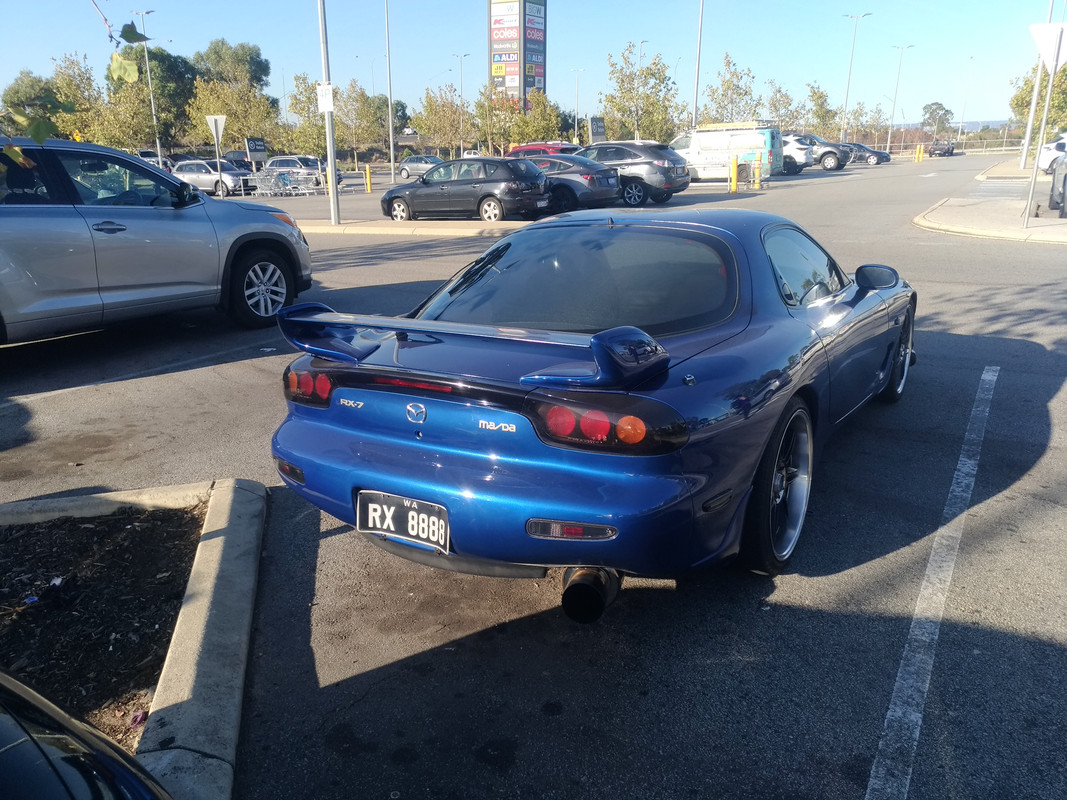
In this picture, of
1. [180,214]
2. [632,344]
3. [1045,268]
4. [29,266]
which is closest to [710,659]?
[632,344]

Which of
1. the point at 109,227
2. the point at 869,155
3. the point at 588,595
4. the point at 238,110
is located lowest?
the point at 588,595

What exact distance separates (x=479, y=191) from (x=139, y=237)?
41.8ft

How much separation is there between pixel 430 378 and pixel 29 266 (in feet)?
17.4

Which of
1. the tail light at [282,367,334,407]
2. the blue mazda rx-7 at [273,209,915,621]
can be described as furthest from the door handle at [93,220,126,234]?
the tail light at [282,367,334,407]

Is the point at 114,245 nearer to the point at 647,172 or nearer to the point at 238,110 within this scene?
the point at 647,172

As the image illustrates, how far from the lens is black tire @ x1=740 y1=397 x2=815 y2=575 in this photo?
329 centimetres

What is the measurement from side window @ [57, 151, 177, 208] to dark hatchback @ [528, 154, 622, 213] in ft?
42.8

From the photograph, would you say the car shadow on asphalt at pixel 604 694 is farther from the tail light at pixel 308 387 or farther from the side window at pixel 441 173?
the side window at pixel 441 173

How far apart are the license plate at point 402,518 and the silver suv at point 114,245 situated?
498 cm

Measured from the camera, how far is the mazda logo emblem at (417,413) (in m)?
3.00

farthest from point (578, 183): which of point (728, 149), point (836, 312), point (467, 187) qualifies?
point (836, 312)

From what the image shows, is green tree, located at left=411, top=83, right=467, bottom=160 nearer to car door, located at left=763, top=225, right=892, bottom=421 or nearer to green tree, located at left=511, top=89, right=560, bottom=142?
green tree, located at left=511, top=89, right=560, bottom=142

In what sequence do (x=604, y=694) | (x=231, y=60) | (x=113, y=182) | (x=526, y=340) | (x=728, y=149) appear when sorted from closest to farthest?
(x=604, y=694), (x=526, y=340), (x=113, y=182), (x=728, y=149), (x=231, y=60)

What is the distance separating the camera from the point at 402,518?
9.96 feet
